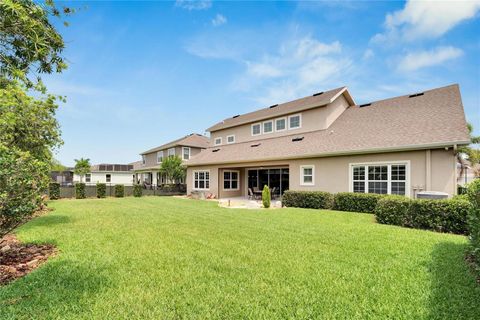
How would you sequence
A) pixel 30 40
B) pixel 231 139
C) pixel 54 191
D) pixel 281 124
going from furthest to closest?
pixel 231 139
pixel 54 191
pixel 281 124
pixel 30 40

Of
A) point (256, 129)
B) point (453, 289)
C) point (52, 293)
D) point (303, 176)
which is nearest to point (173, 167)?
point (256, 129)

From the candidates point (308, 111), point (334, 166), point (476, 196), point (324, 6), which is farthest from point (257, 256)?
point (308, 111)

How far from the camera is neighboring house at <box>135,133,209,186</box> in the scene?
1223 inches

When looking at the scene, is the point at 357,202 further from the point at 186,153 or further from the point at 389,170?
the point at 186,153

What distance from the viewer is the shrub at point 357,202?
11.1 m

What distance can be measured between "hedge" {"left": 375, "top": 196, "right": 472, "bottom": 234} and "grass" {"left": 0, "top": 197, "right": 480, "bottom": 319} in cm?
97

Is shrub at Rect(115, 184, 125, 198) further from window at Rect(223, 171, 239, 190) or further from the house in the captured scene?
window at Rect(223, 171, 239, 190)

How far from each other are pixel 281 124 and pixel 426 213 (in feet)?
42.8

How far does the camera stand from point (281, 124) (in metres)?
19.9

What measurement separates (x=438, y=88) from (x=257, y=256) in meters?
17.4

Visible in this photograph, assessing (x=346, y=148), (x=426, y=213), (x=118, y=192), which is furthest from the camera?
(x=118, y=192)

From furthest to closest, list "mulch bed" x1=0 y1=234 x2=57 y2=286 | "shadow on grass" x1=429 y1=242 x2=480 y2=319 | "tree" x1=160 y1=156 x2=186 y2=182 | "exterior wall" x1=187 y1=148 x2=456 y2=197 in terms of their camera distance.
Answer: "tree" x1=160 y1=156 x2=186 y2=182 < "exterior wall" x1=187 y1=148 x2=456 y2=197 < "mulch bed" x1=0 y1=234 x2=57 y2=286 < "shadow on grass" x1=429 y1=242 x2=480 y2=319

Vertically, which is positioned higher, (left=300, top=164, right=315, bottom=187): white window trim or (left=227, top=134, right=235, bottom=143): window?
(left=227, top=134, right=235, bottom=143): window

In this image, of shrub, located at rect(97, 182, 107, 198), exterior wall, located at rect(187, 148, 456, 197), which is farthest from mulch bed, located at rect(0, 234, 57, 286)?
shrub, located at rect(97, 182, 107, 198)
